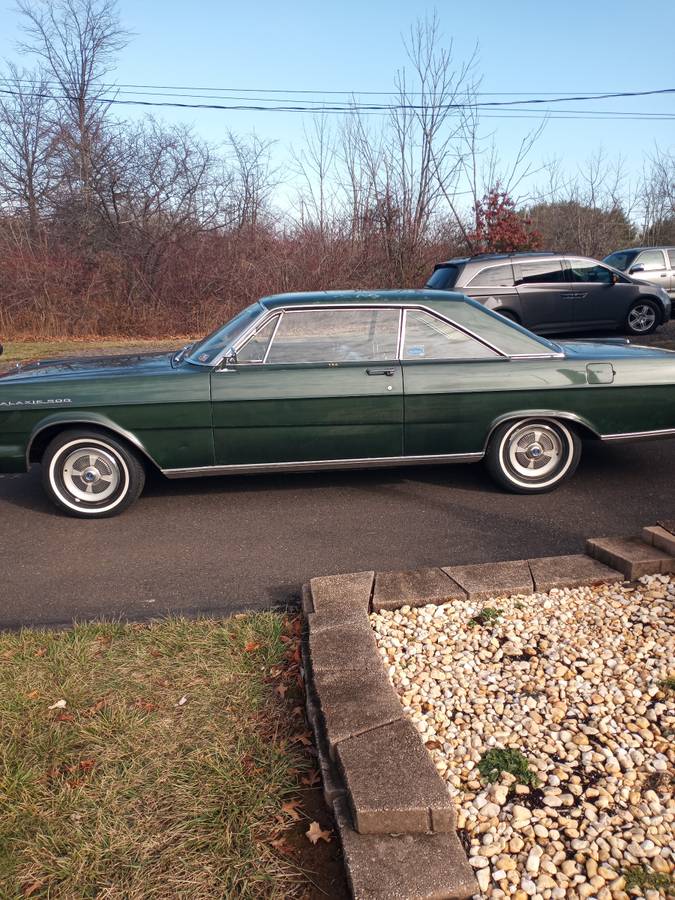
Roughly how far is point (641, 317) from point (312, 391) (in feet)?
35.3

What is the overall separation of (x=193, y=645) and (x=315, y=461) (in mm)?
2129

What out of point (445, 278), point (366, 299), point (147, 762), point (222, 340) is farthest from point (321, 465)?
point (445, 278)

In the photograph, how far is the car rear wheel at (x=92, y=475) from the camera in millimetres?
4953

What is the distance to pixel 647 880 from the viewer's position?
1.90 meters

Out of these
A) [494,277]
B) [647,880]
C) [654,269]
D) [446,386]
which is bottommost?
[647,880]

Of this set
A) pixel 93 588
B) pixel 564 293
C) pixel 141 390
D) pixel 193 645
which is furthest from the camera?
pixel 564 293

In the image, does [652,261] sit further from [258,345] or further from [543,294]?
[258,345]

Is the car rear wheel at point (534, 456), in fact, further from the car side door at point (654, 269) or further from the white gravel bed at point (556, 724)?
the car side door at point (654, 269)

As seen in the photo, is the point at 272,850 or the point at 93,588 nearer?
the point at 272,850

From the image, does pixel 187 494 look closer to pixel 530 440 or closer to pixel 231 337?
pixel 231 337

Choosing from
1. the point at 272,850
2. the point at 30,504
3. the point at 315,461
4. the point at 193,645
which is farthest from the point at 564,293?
the point at 272,850

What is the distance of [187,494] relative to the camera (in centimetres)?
552

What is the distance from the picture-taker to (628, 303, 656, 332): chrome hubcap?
531 inches

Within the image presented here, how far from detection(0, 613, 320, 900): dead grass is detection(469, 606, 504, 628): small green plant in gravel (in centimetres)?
86
